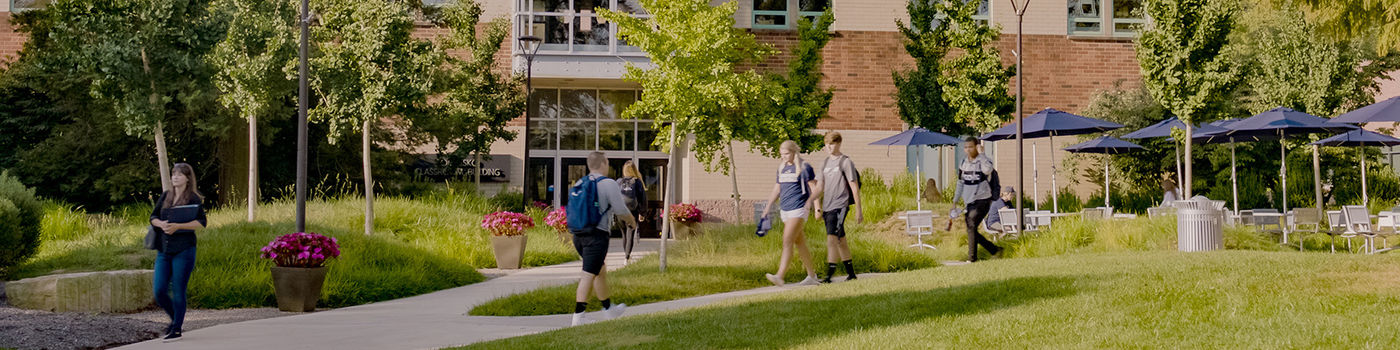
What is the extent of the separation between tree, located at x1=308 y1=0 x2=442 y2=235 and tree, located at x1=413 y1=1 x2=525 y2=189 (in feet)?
18.3

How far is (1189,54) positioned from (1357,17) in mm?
6552

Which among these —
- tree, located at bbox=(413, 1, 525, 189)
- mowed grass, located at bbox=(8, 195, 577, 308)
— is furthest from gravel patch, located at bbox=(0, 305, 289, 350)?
tree, located at bbox=(413, 1, 525, 189)

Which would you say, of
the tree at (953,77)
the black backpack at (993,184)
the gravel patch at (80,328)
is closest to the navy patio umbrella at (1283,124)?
the tree at (953,77)

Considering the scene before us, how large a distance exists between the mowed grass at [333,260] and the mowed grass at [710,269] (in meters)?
2.57

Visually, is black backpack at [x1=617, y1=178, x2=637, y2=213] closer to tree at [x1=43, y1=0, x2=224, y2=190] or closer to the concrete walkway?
the concrete walkway

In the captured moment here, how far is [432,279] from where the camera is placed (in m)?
15.1

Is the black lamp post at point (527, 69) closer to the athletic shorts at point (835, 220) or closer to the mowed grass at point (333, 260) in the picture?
the mowed grass at point (333, 260)

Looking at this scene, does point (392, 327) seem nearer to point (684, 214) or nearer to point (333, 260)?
point (333, 260)

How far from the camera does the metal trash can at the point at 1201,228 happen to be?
48.9 ft

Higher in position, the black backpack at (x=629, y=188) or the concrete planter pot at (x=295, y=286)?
the black backpack at (x=629, y=188)

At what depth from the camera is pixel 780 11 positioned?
30484 millimetres

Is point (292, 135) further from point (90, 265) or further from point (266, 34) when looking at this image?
point (90, 265)

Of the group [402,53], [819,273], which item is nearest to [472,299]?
[819,273]

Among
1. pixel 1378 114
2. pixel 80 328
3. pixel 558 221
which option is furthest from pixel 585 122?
pixel 80 328
